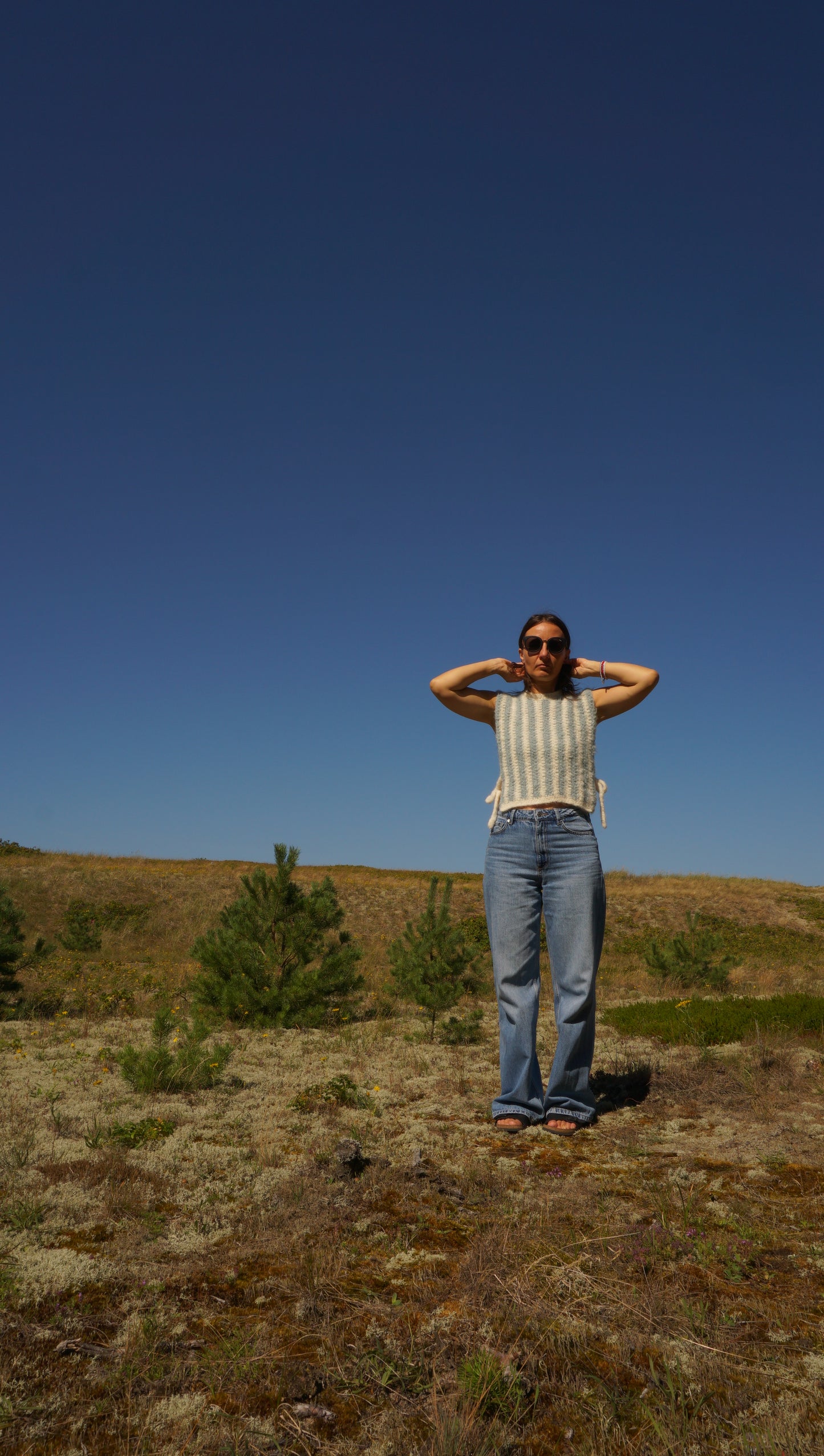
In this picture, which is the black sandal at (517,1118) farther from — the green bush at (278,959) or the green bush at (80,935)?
the green bush at (80,935)

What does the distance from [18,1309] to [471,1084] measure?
3.06 meters

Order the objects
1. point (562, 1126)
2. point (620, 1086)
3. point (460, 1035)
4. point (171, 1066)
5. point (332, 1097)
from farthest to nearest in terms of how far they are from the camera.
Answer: point (460, 1035)
point (620, 1086)
point (171, 1066)
point (332, 1097)
point (562, 1126)

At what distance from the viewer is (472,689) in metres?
4.25

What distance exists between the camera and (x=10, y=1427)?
1.55 m

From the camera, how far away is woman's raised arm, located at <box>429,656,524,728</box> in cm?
410

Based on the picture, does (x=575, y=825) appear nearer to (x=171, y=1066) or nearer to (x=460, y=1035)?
(x=171, y=1066)

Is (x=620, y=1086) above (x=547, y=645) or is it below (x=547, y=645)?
below

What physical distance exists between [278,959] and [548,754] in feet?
→ 15.9

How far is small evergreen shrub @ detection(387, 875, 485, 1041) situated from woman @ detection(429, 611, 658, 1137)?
15.0 feet

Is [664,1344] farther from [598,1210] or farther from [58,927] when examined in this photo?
[58,927]

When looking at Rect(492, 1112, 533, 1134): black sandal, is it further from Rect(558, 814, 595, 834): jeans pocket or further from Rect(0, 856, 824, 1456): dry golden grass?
Rect(558, 814, 595, 834): jeans pocket

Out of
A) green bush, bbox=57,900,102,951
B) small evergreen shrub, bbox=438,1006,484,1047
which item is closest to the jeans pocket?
small evergreen shrub, bbox=438,1006,484,1047

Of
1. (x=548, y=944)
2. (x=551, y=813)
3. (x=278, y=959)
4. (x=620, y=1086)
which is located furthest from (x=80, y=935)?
(x=551, y=813)

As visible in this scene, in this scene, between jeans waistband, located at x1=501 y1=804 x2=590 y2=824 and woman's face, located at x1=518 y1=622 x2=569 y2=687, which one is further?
woman's face, located at x1=518 y1=622 x2=569 y2=687
